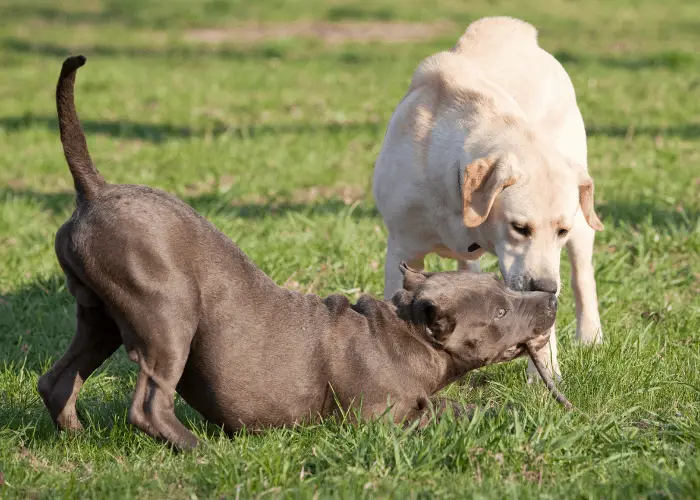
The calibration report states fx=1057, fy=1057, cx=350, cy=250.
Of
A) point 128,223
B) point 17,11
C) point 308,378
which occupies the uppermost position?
point 128,223

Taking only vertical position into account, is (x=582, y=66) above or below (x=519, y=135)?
below

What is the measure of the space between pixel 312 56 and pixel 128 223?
42.3ft

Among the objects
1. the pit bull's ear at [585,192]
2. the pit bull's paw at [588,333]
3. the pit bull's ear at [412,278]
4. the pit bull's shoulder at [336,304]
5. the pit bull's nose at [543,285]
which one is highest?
the pit bull's ear at [585,192]

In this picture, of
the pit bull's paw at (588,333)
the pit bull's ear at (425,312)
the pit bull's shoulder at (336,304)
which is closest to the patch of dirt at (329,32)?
the pit bull's paw at (588,333)

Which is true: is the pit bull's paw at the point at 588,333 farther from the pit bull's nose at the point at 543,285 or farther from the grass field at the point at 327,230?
the pit bull's nose at the point at 543,285

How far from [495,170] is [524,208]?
231 millimetres

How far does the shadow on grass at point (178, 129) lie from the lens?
11.3 metres

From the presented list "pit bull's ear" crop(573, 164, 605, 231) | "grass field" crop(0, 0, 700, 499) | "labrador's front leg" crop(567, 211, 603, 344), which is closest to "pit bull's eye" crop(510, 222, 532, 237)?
"pit bull's ear" crop(573, 164, 605, 231)

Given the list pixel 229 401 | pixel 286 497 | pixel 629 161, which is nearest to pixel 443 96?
pixel 229 401

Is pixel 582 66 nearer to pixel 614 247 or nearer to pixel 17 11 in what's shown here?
pixel 614 247

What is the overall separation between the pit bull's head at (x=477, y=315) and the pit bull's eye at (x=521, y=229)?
40cm

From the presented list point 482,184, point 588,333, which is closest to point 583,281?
point 588,333

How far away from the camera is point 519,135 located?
5270 millimetres

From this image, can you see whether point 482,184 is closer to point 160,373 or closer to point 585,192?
point 585,192
